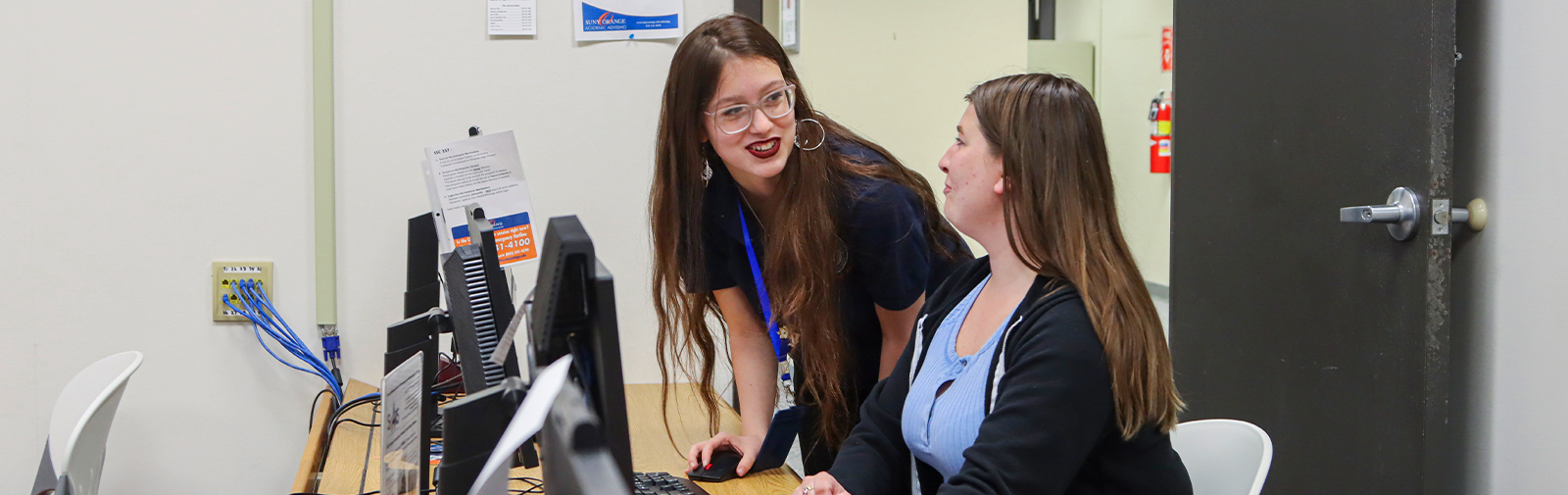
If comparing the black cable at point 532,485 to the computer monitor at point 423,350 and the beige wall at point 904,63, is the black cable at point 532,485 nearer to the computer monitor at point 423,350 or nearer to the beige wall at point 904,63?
the computer monitor at point 423,350

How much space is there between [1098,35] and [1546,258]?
12.5 ft

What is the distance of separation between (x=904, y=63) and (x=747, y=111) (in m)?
1.81

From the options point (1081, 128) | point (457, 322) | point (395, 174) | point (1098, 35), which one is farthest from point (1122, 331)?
point (1098, 35)

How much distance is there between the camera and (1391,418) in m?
1.62

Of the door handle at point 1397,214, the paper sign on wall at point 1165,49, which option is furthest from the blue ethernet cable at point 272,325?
the paper sign on wall at point 1165,49

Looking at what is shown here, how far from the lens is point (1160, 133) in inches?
177

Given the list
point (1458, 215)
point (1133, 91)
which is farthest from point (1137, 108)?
point (1458, 215)

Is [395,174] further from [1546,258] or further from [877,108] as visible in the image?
[1546,258]

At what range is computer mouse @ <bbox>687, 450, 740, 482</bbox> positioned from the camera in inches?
54.1

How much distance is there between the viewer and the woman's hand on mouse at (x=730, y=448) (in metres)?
1.39

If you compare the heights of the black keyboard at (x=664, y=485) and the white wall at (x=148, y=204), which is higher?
the white wall at (x=148, y=204)

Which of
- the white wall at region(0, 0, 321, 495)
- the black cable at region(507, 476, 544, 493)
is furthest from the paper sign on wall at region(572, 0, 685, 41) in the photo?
the black cable at region(507, 476, 544, 493)

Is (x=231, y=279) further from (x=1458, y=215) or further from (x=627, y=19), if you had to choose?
(x=1458, y=215)

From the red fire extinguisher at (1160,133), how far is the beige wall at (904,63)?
57.9 inches
